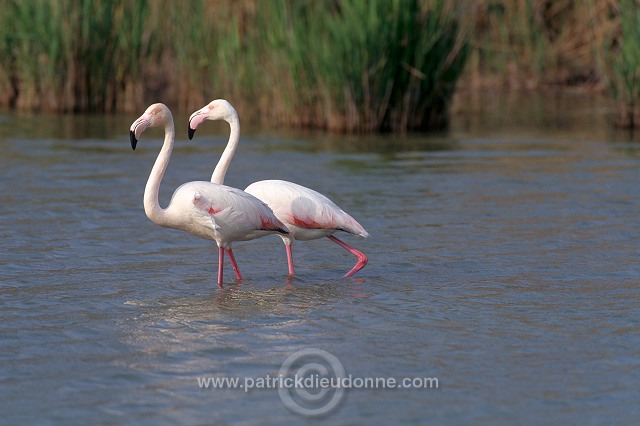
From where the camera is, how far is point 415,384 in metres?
4.79

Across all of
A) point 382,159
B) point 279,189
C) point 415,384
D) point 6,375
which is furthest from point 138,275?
point 382,159

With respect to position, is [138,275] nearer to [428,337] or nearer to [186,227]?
[186,227]

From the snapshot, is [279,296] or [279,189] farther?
[279,189]

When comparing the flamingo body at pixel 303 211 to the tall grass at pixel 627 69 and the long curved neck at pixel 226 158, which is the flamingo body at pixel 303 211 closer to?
the long curved neck at pixel 226 158

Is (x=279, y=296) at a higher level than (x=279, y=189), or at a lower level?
lower

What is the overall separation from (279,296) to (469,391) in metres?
2.02

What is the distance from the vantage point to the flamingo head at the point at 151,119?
21.2ft

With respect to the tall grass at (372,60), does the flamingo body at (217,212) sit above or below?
below

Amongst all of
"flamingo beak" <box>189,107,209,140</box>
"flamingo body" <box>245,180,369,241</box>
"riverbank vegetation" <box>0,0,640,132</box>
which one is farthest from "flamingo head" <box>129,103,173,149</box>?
"riverbank vegetation" <box>0,0,640,132</box>

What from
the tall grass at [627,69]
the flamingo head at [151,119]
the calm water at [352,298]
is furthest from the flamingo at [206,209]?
the tall grass at [627,69]

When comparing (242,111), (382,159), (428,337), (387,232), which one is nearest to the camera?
(428,337)

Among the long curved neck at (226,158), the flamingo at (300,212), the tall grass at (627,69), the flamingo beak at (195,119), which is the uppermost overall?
the tall grass at (627,69)

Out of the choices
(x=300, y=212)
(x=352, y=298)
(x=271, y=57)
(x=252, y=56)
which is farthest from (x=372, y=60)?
(x=352, y=298)

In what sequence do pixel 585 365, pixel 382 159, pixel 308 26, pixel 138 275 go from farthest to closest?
pixel 308 26 → pixel 382 159 → pixel 138 275 → pixel 585 365
